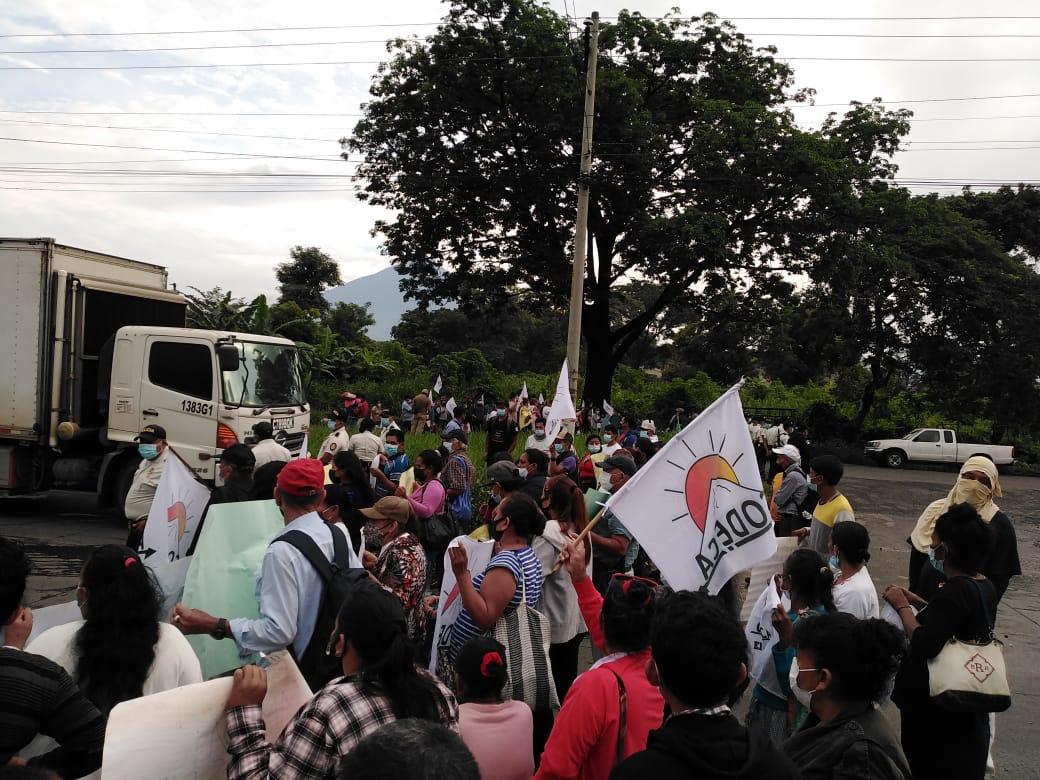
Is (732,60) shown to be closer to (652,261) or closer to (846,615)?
(652,261)

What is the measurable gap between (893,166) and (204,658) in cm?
2423

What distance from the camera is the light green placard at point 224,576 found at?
3553 millimetres

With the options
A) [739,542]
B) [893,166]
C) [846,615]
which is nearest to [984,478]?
[739,542]

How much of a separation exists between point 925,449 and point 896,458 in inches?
38.6

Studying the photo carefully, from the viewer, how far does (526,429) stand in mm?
16562

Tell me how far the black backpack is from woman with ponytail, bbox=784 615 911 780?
1.79 metres

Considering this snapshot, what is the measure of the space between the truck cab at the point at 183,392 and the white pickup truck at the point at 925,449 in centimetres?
2353

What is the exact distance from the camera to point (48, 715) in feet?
7.37

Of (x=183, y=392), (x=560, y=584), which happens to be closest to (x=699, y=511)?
(x=560, y=584)

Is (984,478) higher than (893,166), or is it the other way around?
(893,166)

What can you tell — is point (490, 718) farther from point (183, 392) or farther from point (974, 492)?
point (183, 392)

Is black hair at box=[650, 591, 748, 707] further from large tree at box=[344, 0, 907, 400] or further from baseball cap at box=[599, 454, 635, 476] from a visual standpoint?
large tree at box=[344, 0, 907, 400]

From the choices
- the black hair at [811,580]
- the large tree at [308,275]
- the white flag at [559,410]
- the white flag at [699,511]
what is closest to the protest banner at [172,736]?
the white flag at [699,511]

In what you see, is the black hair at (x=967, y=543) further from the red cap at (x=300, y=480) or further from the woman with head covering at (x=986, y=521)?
the red cap at (x=300, y=480)
